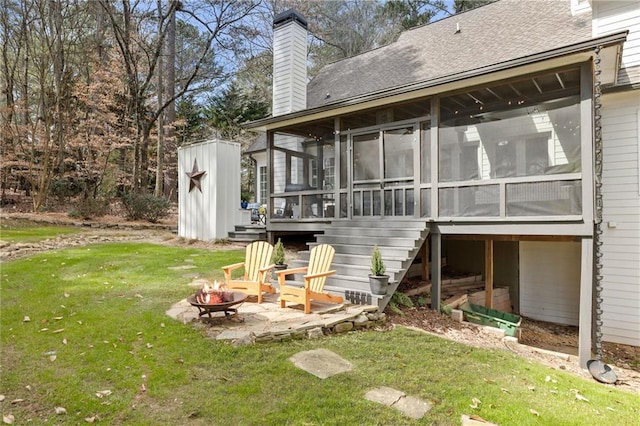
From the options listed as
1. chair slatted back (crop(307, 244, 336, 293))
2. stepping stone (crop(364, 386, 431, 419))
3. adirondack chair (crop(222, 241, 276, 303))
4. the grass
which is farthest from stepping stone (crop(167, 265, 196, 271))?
stepping stone (crop(364, 386, 431, 419))

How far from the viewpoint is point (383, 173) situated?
6.93 metres

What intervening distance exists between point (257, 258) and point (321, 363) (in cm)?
248

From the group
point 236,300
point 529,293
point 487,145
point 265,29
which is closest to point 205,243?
point 236,300

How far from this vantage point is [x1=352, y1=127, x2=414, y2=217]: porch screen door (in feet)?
21.7

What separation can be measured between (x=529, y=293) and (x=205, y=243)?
809 centimetres

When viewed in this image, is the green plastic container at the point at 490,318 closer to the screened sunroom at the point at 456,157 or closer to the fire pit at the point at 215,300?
the screened sunroom at the point at 456,157

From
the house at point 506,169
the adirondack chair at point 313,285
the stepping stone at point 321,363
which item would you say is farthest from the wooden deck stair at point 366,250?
the stepping stone at point 321,363

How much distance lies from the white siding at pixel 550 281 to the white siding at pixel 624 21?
3.59 meters

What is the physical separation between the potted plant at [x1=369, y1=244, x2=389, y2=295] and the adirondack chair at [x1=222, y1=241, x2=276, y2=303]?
58.1 inches

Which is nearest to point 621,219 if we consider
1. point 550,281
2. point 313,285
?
point 550,281

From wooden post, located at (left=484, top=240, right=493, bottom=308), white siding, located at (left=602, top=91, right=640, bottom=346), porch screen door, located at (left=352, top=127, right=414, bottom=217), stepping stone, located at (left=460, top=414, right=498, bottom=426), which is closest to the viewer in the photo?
stepping stone, located at (left=460, top=414, right=498, bottom=426)

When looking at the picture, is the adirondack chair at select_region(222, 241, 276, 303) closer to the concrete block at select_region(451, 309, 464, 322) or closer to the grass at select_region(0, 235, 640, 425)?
the grass at select_region(0, 235, 640, 425)

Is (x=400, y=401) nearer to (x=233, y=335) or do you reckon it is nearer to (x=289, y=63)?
(x=233, y=335)

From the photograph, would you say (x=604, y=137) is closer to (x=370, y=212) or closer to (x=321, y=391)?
(x=370, y=212)
